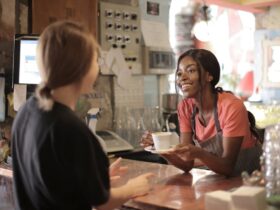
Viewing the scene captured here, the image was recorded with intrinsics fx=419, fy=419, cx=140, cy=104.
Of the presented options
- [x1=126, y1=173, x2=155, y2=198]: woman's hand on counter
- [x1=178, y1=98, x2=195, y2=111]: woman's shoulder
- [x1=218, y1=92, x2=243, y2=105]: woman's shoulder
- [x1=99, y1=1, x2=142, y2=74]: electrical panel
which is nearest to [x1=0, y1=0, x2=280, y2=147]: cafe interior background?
[x1=99, y1=1, x2=142, y2=74]: electrical panel

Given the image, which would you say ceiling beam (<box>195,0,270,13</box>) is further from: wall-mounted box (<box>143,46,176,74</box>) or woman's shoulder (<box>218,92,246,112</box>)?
woman's shoulder (<box>218,92,246,112</box>)

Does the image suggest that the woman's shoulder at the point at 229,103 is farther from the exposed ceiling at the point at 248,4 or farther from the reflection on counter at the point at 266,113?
the exposed ceiling at the point at 248,4

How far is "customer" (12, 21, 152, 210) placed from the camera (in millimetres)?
1146

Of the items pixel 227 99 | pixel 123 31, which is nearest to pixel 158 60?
pixel 123 31

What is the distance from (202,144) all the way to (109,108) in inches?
45.5

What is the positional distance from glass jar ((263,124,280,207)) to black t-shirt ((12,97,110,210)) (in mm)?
547

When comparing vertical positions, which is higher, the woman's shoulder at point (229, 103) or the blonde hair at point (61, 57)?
the blonde hair at point (61, 57)

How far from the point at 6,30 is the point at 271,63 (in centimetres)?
325

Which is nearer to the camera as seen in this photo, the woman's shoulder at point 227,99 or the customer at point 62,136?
the customer at point 62,136

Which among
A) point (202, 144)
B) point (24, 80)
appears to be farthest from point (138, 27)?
point (202, 144)

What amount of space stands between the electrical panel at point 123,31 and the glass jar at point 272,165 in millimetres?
1885

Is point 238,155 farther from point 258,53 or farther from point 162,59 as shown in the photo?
point 258,53

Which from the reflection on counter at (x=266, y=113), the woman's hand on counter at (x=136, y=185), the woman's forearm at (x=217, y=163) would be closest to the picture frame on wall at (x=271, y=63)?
the reflection on counter at (x=266, y=113)

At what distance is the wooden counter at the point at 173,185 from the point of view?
1.51 meters
